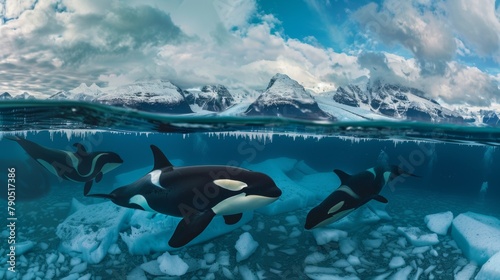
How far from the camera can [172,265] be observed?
5816 millimetres

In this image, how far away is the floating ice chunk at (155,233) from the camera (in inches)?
252

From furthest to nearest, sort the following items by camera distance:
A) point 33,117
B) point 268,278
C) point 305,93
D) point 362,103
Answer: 1. point 33,117
2. point 362,103
3. point 305,93
4. point 268,278

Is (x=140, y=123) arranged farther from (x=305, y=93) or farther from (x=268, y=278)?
(x=268, y=278)

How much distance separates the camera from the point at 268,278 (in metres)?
5.82

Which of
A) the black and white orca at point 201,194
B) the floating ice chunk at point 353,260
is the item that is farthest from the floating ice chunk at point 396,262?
the black and white orca at point 201,194

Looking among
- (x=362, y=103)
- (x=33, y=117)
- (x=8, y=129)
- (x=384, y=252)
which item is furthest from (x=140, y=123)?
(x=384, y=252)

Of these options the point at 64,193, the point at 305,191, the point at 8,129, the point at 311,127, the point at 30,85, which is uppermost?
the point at 30,85

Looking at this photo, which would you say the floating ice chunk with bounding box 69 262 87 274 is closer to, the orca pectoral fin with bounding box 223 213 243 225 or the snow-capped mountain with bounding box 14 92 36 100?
the orca pectoral fin with bounding box 223 213 243 225

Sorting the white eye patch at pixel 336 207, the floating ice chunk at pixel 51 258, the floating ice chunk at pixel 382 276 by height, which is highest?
the white eye patch at pixel 336 207

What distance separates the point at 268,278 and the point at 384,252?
2.94m

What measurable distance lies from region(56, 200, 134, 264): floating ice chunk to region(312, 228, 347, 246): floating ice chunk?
4.77 meters

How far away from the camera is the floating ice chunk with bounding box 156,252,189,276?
5.77 metres

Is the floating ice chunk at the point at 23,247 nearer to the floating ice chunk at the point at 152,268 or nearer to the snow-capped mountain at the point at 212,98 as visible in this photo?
the floating ice chunk at the point at 152,268

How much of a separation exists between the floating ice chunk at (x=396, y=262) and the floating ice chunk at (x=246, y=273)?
303cm
